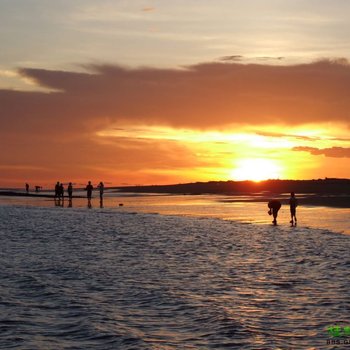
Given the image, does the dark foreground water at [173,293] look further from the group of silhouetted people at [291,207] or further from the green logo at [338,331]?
the group of silhouetted people at [291,207]

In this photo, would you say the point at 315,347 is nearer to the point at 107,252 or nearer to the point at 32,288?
the point at 32,288

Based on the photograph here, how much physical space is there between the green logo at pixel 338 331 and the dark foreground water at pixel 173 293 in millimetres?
140

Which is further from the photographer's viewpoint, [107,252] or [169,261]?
[107,252]

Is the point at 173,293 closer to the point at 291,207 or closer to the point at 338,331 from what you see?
the point at 338,331

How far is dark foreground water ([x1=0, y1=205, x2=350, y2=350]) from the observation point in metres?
11.4

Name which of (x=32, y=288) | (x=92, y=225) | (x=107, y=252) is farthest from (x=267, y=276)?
(x=92, y=225)

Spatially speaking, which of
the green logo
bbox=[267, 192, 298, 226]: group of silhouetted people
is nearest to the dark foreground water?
the green logo

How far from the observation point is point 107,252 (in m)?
24.8

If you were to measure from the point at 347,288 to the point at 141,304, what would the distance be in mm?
5351

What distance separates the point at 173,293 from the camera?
611 inches

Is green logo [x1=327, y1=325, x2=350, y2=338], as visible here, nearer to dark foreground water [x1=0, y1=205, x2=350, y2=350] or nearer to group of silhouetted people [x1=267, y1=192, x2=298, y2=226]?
dark foreground water [x1=0, y1=205, x2=350, y2=350]

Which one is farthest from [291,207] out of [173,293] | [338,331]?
[338,331]

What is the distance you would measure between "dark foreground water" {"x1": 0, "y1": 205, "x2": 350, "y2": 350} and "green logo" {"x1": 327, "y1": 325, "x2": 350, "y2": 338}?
0.14 m

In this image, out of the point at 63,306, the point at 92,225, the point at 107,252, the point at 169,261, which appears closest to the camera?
the point at 63,306
